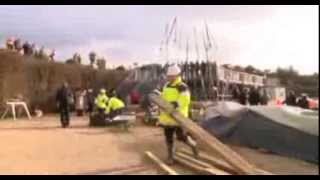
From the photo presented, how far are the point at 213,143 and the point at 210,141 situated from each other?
0.29ft

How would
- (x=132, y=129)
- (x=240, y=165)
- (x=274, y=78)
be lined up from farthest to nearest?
(x=274, y=78)
(x=132, y=129)
(x=240, y=165)

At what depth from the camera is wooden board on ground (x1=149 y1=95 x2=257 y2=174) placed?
27.0ft

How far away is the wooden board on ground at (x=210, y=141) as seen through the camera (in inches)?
324

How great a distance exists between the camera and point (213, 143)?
29.2 feet

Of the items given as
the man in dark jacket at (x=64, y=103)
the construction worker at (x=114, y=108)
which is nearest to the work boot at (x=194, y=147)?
the man in dark jacket at (x=64, y=103)

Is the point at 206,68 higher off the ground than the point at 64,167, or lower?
higher

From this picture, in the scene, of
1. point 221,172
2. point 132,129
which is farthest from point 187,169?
point 132,129

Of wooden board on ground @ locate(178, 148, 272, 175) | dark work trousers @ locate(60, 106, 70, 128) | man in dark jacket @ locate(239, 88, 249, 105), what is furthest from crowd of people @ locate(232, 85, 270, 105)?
wooden board on ground @ locate(178, 148, 272, 175)

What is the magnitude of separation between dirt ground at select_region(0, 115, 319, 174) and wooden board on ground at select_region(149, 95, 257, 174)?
66 cm

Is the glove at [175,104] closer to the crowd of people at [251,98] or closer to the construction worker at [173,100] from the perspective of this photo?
the construction worker at [173,100]

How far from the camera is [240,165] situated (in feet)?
26.9

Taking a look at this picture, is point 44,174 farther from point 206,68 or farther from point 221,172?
point 206,68

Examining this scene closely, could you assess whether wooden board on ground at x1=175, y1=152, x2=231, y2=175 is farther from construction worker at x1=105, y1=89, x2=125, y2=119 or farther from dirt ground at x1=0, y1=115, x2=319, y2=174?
construction worker at x1=105, y1=89, x2=125, y2=119

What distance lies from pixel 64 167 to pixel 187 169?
212 centimetres
